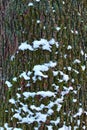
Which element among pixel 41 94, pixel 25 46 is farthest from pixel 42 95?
pixel 25 46

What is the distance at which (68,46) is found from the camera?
262 cm

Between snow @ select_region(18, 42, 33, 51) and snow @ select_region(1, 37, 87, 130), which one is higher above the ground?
snow @ select_region(18, 42, 33, 51)

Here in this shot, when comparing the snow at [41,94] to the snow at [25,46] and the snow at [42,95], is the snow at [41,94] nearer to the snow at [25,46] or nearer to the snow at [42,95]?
the snow at [42,95]

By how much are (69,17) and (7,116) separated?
831mm

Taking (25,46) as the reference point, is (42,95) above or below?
below

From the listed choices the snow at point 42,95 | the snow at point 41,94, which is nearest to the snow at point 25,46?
the snow at point 42,95

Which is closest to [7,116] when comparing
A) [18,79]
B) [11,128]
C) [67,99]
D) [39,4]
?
[11,128]

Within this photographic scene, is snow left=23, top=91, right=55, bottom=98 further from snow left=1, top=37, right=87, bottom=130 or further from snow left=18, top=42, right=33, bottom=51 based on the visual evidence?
snow left=18, top=42, right=33, bottom=51

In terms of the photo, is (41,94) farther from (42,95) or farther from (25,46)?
(25,46)

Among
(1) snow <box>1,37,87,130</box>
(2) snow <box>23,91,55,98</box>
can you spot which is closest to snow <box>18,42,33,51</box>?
(1) snow <box>1,37,87,130</box>

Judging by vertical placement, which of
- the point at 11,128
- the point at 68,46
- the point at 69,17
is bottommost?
the point at 11,128

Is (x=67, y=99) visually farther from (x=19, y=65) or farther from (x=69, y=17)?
(x=69, y=17)

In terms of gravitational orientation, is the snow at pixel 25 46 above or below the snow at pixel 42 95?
above

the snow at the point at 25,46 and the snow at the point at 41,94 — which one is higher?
the snow at the point at 25,46
